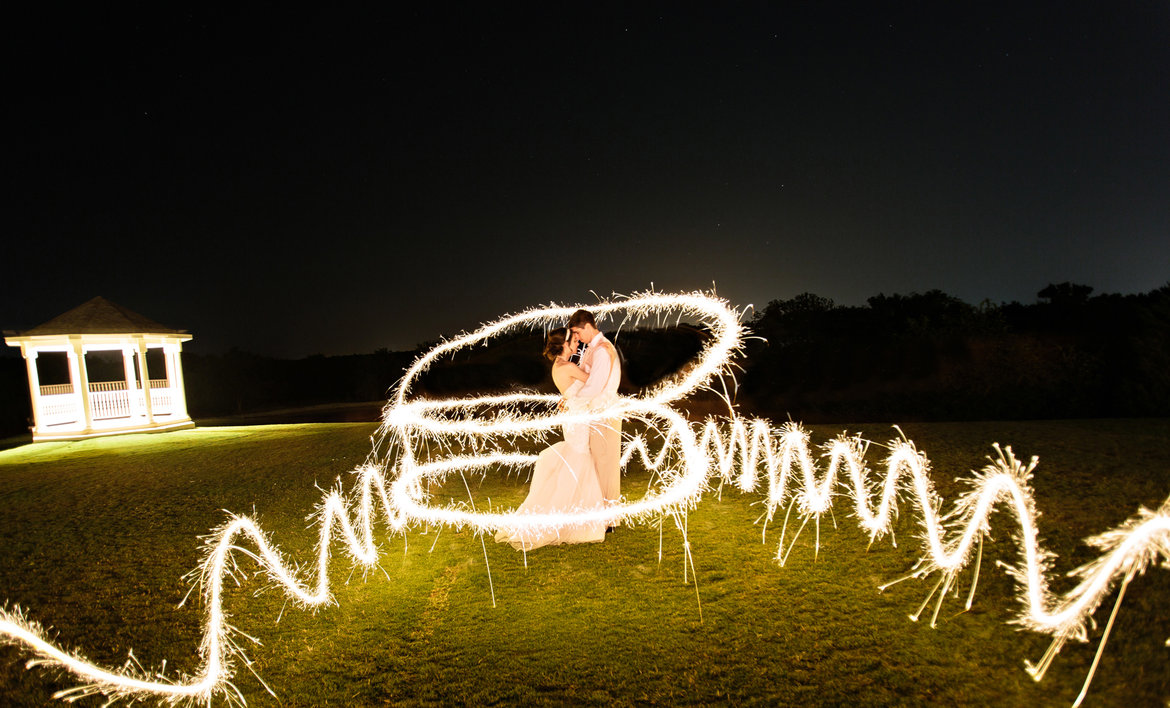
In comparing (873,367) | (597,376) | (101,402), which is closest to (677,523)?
(597,376)

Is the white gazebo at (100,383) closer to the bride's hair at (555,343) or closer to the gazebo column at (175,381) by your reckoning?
the gazebo column at (175,381)

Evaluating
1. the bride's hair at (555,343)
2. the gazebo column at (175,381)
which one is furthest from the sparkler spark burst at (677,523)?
the gazebo column at (175,381)

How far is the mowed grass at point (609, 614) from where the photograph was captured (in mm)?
3475

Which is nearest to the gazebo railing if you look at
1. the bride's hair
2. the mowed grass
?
the mowed grass

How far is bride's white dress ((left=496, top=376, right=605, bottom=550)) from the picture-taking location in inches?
237

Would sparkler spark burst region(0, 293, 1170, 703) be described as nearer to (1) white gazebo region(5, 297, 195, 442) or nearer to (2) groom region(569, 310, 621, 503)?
(2) groom region(569, 310, 621, 503)

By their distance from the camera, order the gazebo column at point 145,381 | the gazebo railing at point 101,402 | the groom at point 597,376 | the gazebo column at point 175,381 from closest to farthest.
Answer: the groom at point 597,376 < the gazebo railing at point 101,402 < the gazebo column at point 145,381 < the gazebo column at point 175,381

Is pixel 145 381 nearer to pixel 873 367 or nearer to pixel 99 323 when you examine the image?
pixel 99 323

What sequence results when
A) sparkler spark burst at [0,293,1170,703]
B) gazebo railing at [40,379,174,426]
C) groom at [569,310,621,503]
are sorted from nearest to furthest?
1. sparkler spark burst at [0,293,1170,703]
2. groom at [569,310,621,503]
3. gazebo railing at [40,379,174,426]

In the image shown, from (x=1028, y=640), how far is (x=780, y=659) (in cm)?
166

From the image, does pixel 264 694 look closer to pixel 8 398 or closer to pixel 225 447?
pixel 225 447

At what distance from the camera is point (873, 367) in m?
21.7

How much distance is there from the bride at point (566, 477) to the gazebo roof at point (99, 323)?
17251 mm

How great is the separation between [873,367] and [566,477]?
1912 cm
